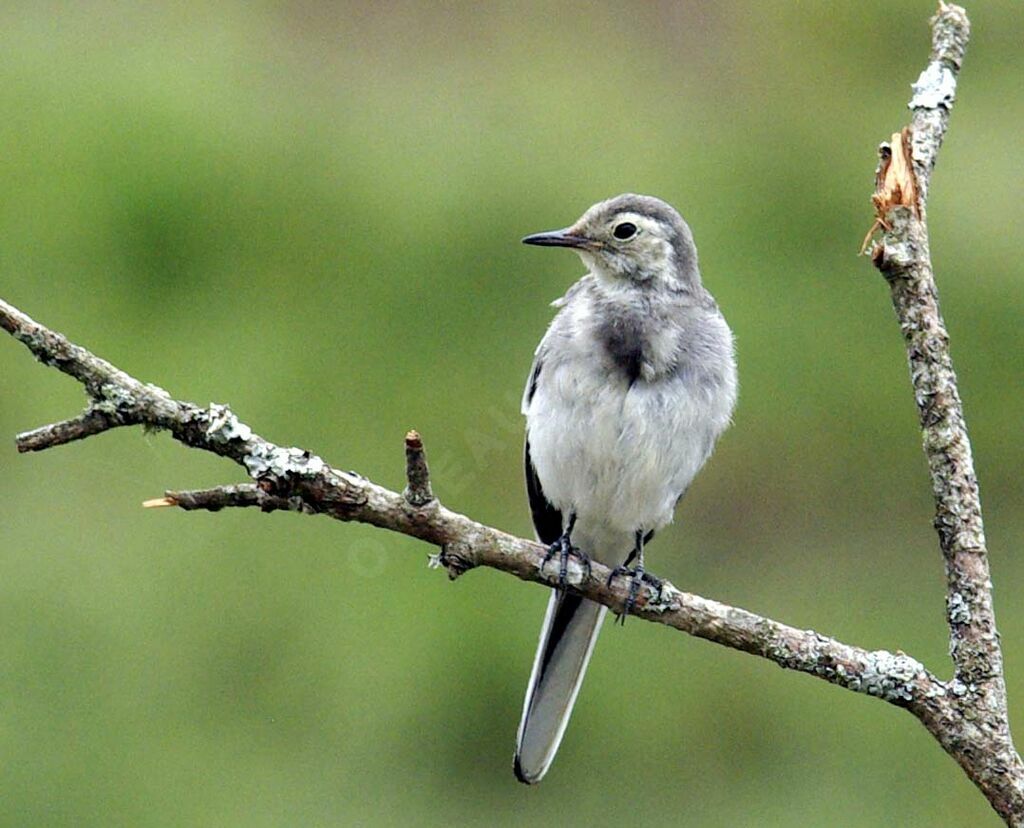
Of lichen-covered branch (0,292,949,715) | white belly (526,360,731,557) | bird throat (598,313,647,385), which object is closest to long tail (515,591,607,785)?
white belly (526,360,731,557)

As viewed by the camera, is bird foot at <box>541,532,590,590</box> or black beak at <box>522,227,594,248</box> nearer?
bird foot at <box>541,532,590,590</box>

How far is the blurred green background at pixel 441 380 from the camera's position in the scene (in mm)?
7211

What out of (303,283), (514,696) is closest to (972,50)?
(303,283)

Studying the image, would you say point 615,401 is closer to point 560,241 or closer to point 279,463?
point 560,241

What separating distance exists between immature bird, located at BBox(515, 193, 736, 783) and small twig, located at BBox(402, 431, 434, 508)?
1.13 meters

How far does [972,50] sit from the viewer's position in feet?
33.5

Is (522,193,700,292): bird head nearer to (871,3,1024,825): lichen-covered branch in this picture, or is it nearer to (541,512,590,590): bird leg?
(541,512,590,590): bird leg

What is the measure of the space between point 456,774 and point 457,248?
9.47ft

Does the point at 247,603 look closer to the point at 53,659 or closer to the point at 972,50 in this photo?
the point at 53,659

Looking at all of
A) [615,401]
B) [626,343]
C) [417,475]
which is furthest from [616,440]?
[417,475]

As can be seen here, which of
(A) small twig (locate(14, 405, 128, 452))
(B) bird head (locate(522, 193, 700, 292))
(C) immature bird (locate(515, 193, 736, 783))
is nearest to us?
(A) small twig (locate(14, 405, 128, 452))

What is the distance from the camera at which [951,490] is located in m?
3.99

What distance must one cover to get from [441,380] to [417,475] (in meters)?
4.24

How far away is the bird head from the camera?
223 inches
